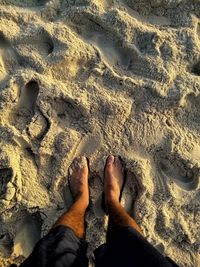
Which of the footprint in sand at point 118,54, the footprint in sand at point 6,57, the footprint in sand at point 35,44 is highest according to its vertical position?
the footprint in sand at point 118,54

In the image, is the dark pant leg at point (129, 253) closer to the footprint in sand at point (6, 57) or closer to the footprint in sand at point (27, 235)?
the footprint in sand at point (27, 235)

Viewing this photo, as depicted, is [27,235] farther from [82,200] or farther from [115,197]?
[115,197]

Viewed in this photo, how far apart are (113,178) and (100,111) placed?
15.2 inches

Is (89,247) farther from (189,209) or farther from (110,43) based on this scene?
(110,43)

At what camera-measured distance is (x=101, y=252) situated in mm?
1916

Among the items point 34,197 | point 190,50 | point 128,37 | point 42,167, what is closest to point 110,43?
point 128,37

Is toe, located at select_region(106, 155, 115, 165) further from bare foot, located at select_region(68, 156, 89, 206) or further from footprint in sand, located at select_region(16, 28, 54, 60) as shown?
footprint in sand, located at select_region(16, 28, 54, 60)

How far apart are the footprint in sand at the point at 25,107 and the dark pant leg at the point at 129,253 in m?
0.81

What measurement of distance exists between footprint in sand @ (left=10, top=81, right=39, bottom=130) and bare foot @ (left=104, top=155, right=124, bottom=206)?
51 centimetres

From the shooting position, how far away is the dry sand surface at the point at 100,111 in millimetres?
2205

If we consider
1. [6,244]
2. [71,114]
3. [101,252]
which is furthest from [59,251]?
[71,114]

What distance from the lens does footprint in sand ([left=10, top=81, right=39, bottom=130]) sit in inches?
A: 90.1

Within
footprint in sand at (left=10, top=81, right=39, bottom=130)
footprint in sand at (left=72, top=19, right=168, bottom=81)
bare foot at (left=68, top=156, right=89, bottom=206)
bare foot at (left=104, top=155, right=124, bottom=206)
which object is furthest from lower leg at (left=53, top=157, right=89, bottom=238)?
footprint in sand at (left=72, top=19, right=168, bottom=81)

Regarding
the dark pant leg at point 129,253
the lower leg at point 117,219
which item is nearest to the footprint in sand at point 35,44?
the lower leg at point 117,219
